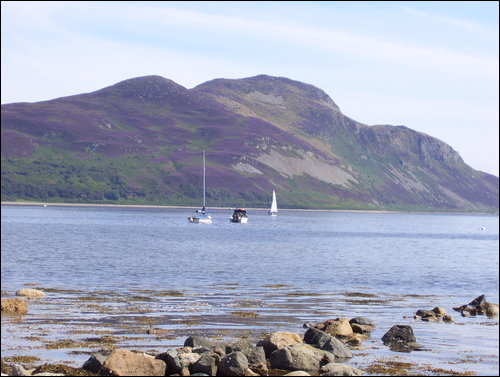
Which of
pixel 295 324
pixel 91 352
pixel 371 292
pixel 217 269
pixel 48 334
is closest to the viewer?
pixel 91 352

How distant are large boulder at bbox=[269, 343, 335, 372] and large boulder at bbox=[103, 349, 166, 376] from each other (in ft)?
15.8

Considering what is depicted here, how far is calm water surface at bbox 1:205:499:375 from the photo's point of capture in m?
34.3

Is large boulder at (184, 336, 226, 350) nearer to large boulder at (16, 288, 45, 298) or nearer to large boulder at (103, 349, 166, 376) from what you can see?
large boulder at (103, 349, 166, 376)

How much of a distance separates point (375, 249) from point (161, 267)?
50606mm

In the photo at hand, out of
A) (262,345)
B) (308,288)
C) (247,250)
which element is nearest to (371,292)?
(308,288)

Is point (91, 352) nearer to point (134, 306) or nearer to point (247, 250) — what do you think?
point (134, 306)

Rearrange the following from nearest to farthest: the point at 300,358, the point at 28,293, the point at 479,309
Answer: the point at 300,358 → the point at 28,293 → the point at 479,309

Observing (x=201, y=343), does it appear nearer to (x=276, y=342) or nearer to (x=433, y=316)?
(x=276, y=342)

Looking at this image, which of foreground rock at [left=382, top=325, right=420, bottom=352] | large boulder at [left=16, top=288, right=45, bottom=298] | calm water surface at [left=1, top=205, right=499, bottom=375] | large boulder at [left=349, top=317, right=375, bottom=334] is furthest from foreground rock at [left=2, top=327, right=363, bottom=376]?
large boulder at [left=16, top=288, right=45, bottom=298]

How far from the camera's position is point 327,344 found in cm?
3034

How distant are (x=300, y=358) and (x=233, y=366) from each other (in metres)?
3.22

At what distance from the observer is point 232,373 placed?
25656 mm

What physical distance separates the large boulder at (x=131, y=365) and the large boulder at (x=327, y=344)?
7.78m

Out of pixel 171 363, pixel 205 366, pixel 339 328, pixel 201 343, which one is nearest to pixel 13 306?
pixel 201 343
